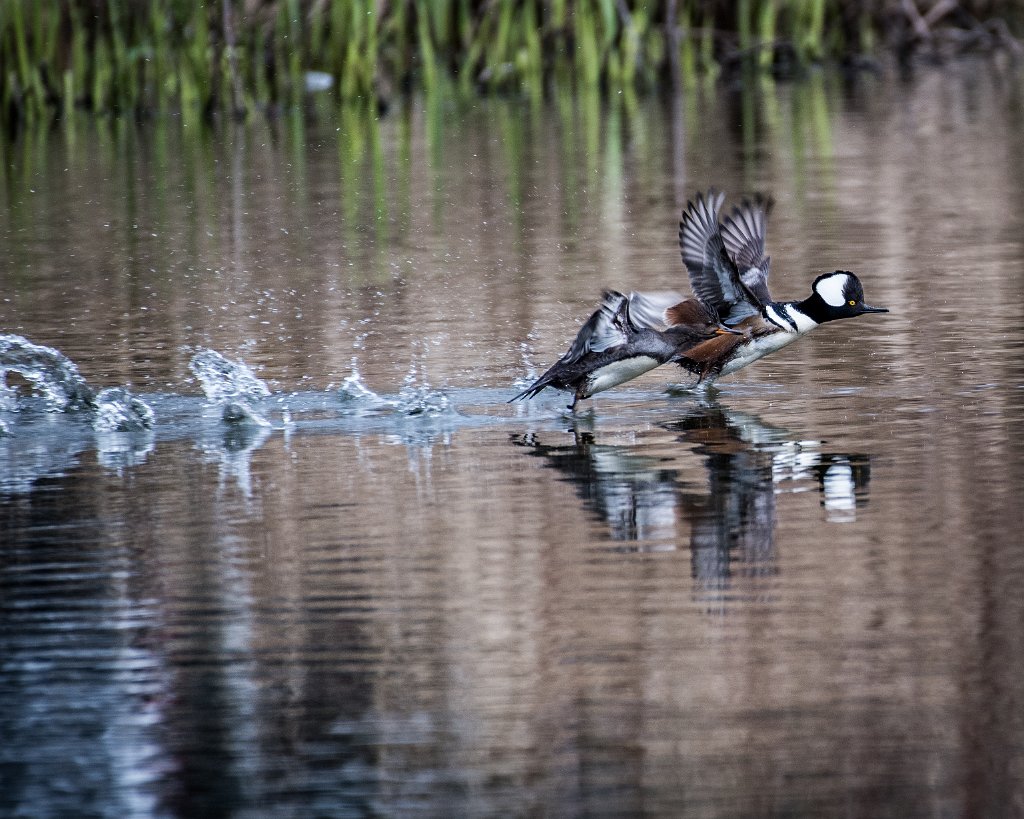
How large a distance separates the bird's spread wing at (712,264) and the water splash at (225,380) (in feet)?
7.24

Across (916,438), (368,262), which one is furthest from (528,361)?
(368,262)

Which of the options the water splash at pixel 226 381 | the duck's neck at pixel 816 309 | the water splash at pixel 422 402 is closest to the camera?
the water splash at pixel 422 402

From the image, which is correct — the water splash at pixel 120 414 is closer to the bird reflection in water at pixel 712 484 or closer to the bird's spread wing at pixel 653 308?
the bird reflection in water at pixel 712 484

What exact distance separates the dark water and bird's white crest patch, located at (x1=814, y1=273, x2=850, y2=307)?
0.37 meters

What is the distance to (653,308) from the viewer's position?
9.95 metres

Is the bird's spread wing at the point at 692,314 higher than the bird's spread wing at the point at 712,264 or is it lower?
lower

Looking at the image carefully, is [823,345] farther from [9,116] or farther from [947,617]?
[9,116]

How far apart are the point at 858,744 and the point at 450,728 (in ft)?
3.22

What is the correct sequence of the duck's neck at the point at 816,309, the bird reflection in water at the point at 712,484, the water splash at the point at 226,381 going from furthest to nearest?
the duck's neck at the point at 816,309 → the water splash at the point at 226,381 → the bird reflection in water at the point at 712,484

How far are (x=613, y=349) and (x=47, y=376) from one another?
8.58 ft

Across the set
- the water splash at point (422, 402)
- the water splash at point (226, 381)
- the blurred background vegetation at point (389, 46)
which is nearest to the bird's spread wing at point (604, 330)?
the water splash at point (422, 402)

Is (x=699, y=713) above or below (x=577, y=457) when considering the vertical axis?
below

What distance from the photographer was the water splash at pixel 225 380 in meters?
9.70

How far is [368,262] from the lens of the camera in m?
14.5
